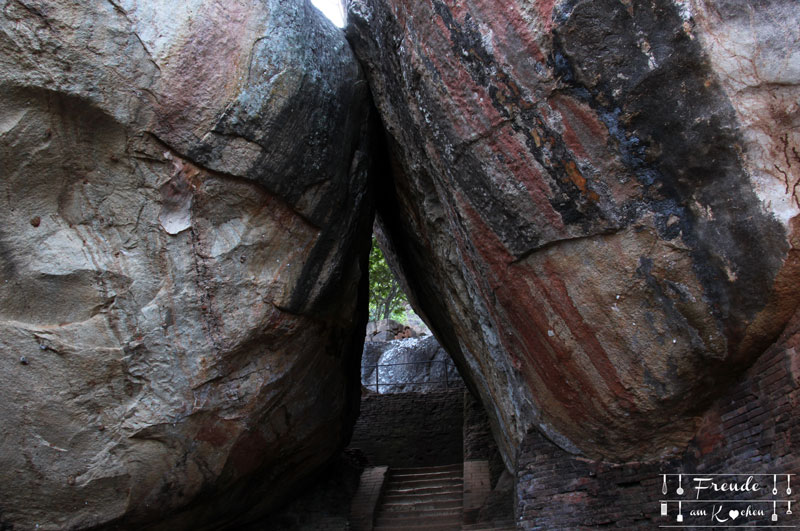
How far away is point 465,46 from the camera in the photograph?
4805 mm

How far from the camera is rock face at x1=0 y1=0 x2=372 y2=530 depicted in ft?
15.7

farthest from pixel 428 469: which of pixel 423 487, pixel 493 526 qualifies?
pixel 493 526

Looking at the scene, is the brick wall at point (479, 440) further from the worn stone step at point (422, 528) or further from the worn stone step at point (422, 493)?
the worn stone step at point (422, 528)

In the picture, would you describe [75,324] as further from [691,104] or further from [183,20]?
[691,104]

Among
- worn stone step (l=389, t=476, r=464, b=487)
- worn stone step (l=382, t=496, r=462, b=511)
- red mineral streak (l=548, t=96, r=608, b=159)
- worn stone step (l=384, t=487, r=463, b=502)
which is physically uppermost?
red mineral streak (l=548, t=96, r=608, b=159)

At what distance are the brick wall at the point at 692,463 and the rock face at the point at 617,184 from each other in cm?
13

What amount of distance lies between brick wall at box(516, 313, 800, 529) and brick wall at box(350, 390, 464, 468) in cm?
550

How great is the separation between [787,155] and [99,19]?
471 centimetres

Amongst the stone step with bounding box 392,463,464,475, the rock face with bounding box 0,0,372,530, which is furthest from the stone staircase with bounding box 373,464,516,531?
the rock face with bounding box 0,0,372,530

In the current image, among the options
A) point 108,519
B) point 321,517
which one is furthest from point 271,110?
point 321,517

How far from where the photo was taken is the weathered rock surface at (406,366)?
1386cm

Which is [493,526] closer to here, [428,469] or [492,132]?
[428,469]

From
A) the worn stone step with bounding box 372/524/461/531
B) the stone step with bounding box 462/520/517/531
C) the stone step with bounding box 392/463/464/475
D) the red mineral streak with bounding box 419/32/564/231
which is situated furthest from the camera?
the stone step with bounding box 392/463/464/475

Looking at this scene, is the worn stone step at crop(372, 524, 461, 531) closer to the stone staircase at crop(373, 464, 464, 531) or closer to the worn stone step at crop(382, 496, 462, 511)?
the stone staircase at crop(373, 464, 464, 531)
